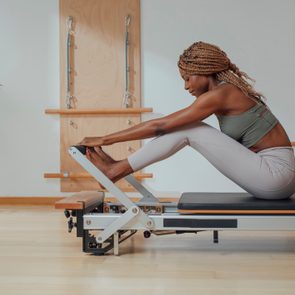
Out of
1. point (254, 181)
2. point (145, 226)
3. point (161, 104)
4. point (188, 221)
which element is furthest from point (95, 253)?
point (161, 104)

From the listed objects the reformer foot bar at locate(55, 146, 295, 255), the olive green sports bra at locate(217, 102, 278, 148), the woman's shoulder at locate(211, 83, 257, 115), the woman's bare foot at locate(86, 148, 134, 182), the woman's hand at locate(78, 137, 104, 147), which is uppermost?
the woman's shoulder at locate(211, 83, 257, 115)

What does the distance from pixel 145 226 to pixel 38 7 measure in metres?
2.62

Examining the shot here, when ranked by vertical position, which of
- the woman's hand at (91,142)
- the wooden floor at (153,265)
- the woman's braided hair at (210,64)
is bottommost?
the wooden floor at (153,265)

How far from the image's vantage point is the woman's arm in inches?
88.4

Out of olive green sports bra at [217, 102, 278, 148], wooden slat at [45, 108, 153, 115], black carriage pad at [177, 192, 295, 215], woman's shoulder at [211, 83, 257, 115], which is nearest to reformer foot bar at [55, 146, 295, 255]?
black carriage pad at [177, 192, 295, 215]

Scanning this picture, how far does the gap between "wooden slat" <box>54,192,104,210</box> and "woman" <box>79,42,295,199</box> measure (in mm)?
152

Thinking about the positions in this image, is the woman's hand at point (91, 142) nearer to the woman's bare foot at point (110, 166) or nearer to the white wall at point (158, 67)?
the woman's bare foot at point (110, 166)

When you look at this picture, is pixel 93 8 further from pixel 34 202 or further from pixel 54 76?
pixel 34 202

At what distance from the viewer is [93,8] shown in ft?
14.2

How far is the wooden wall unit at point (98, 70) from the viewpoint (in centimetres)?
431

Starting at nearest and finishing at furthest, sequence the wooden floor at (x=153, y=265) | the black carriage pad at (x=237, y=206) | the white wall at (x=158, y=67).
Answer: the wooden floor at (x=153, y=265)
the black carriage pad at (x=237, y=206)
the white wall at (x=158, y=67)

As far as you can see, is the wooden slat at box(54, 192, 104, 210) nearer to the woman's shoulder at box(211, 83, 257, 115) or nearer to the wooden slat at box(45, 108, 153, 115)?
the woman's shoulder at box(211, 83, 257, 115)

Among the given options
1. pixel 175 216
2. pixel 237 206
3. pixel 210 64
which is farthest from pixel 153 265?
pixel 210 64

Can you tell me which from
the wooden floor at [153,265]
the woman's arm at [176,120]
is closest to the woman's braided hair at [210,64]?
the woman's arm at [176,120]
